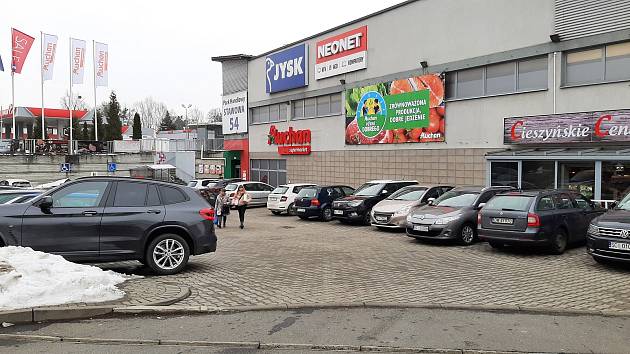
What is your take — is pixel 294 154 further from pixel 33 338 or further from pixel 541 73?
pixel 33 338

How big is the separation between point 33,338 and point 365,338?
3.54 metres

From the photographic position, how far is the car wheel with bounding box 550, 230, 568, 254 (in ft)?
39.6

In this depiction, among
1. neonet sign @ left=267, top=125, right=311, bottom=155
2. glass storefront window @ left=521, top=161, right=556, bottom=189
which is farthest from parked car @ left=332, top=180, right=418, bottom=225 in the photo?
neonet sign @ left=267, top=125, right=311, bottom=155

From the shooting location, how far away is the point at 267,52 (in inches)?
1377

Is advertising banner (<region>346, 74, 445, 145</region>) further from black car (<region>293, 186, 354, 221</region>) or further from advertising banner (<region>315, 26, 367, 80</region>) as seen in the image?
black car (<region>293, 186, 354, 221</region>)

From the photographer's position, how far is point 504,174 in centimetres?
1948

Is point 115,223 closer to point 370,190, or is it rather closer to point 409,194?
point 409,194

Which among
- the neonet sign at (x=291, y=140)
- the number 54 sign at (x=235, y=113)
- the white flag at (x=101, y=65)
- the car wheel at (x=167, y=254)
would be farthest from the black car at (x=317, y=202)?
the white flag at (x=101, y=65)

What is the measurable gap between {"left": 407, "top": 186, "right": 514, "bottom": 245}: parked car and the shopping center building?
4.36 meters

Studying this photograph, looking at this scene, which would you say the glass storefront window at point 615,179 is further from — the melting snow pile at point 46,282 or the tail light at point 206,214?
the melting snow pile at point 46,282

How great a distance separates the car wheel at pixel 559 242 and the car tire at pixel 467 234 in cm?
227

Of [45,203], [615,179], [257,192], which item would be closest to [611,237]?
[615,179]

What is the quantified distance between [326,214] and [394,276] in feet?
40.0

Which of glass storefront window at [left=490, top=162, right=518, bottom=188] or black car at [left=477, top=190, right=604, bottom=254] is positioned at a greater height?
glass storefront window at [left=490, top=162, right=518, bottom=188]
